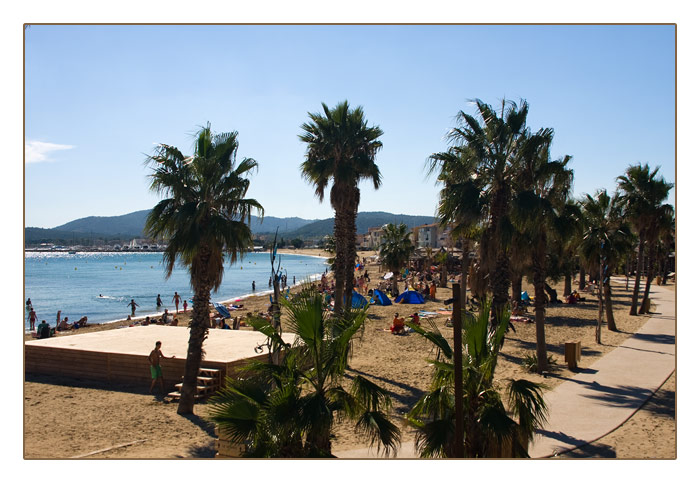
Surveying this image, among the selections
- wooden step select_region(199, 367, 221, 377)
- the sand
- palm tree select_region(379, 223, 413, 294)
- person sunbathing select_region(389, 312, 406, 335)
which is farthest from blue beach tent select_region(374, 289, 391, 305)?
wooden step select_region(199, 367, 221, 377)

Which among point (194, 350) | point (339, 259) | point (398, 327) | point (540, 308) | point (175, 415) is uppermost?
point (339, 259)

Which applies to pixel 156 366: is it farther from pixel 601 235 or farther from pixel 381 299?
pixel 381 299

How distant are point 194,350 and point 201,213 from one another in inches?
120

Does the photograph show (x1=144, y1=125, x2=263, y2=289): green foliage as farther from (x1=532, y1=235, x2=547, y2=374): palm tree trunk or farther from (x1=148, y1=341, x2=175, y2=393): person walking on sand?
(x1=532, y1=235, x2=547, y2=374): palm tree trunk

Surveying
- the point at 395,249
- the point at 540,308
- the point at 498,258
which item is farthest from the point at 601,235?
the point at 395,249

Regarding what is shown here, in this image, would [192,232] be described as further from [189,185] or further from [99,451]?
[99,451]

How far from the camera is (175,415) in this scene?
36.3 feet

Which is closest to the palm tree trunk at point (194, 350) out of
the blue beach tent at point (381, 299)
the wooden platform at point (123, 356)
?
the wooden platform at point (123, 356)

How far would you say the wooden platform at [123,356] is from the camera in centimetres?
1330

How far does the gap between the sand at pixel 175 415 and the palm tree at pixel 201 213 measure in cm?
127

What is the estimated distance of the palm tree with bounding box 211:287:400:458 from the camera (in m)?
5.73

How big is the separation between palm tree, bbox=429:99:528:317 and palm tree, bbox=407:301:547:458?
23.3ft

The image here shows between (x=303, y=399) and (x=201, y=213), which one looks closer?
(x=303, y=399)

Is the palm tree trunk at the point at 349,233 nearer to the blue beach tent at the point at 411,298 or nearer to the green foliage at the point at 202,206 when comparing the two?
the green foliage at the point at 202,206
